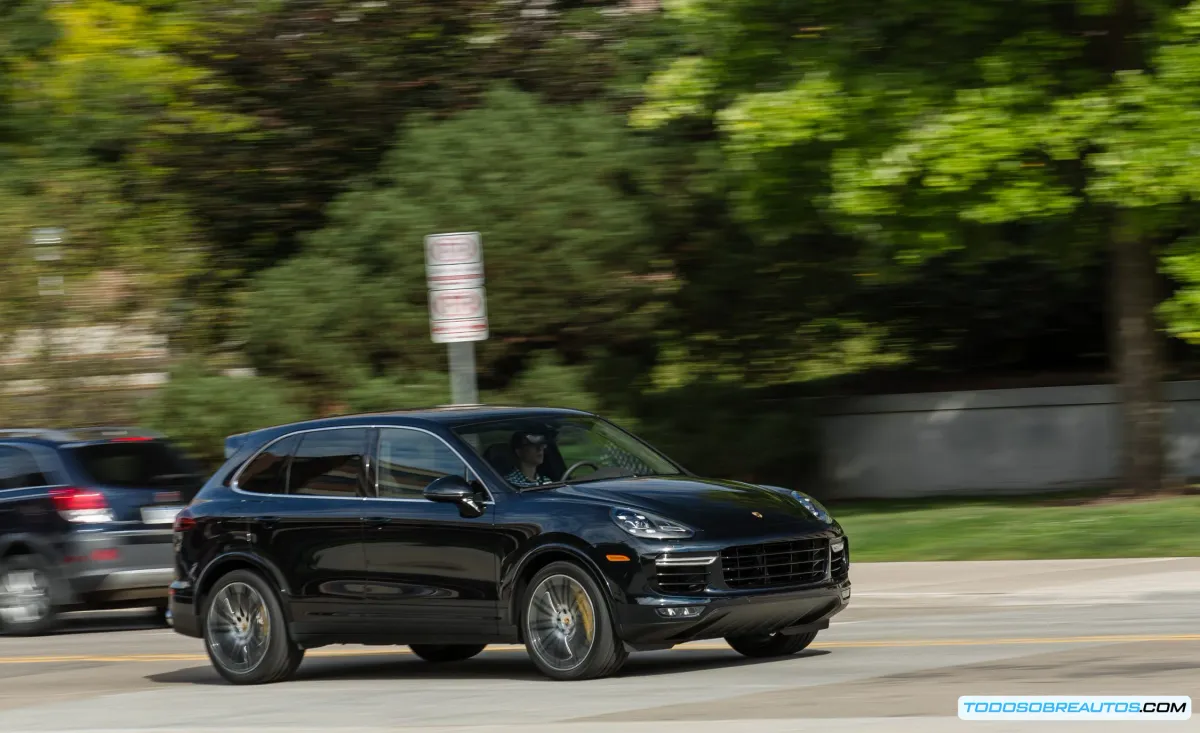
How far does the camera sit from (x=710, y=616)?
1003 cm

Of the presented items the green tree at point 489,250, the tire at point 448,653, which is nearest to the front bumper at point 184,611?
the tire at point 448,653

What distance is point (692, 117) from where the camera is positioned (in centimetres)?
2256

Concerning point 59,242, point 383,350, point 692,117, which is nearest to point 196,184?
point 59,242

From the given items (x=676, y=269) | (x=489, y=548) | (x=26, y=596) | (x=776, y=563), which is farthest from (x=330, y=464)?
(x=676, y=269)

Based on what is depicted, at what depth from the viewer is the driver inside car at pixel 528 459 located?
10750mm

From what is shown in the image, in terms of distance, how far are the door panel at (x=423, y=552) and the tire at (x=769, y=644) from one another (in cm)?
157

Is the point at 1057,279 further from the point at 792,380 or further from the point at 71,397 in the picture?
the point at 71,397

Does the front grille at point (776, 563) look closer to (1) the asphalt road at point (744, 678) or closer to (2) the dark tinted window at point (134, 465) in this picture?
(1) the asphalt road at point (744, 678)

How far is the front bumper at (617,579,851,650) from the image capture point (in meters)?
9.97

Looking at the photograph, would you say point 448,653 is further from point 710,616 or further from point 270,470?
point 710,616

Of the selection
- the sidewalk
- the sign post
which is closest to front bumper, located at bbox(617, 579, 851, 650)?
the sidewalk

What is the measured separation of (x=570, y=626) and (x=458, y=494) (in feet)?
3.15

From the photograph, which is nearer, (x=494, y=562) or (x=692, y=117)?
(x=494, y=562)

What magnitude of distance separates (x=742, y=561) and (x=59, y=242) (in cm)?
1512
